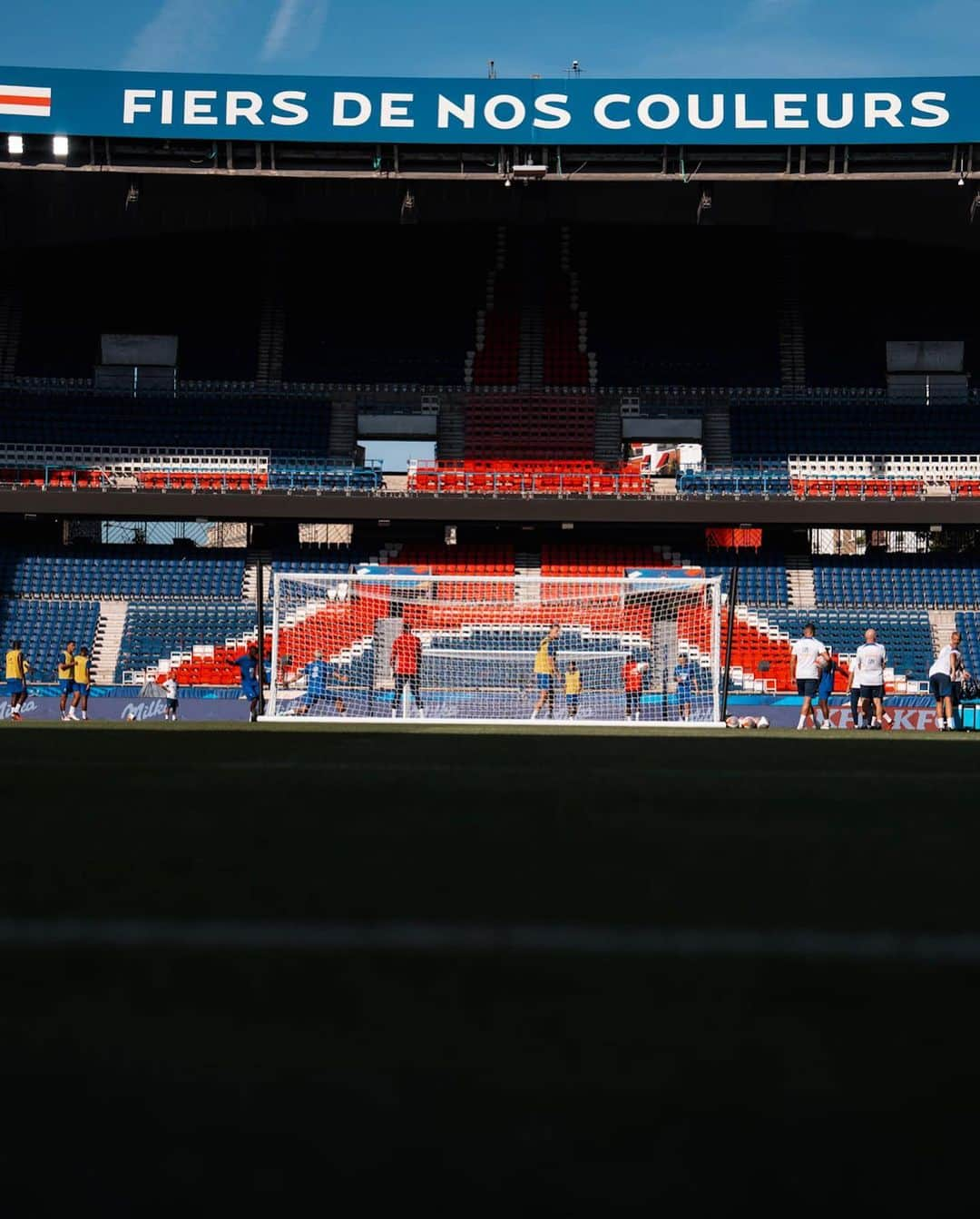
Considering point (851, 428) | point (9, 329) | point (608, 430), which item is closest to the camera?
point (851, 428)

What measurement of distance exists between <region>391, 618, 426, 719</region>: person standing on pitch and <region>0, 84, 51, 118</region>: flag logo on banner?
49.4 feet

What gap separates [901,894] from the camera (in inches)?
99.6

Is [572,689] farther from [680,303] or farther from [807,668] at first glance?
[680,303]

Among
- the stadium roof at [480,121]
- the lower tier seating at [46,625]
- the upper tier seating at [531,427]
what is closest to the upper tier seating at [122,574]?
the lower tier seating at [46,625]

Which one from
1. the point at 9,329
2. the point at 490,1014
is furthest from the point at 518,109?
the point at 490,1014

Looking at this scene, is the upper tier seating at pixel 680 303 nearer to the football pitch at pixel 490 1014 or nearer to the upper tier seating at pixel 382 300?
the upper tier seating at pixel 382 300

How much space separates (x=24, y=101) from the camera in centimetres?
2583

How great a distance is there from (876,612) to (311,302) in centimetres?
1686

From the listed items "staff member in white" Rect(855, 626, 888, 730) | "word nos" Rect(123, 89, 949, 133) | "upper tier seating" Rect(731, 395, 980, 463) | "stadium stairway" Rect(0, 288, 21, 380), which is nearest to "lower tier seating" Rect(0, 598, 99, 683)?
"stadium stairway" Rect(0, 288, 21, 380)

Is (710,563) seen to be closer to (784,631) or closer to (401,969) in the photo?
(784,631)

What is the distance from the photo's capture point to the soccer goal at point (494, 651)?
17453 millimetres

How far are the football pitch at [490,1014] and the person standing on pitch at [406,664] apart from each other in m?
14.1

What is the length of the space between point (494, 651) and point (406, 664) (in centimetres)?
143

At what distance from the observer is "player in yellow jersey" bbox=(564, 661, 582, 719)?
58.8 ft
